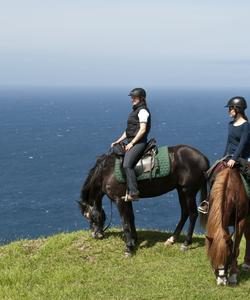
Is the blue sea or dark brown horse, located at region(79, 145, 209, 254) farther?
the blue sea

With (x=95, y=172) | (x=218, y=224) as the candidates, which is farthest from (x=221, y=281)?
(x=95, y=172)

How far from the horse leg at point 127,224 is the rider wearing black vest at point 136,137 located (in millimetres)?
559

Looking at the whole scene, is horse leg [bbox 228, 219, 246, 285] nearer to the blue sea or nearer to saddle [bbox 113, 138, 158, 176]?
the blue sea

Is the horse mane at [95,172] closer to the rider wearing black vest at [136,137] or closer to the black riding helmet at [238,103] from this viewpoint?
the rider wearing black vest at [136,137]

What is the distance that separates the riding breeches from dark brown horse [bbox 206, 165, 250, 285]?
8.19 ft

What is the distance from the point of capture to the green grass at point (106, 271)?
10367mm

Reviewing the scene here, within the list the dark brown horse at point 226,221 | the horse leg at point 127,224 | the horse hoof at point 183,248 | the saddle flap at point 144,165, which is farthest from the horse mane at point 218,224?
the horse leg at point 127,224

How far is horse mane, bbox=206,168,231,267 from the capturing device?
32.1 ft

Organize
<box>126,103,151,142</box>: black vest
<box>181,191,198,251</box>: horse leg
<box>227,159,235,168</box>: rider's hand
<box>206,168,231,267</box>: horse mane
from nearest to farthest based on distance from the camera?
1. <box>206,168,231,267</box>: horse mane
2. <box>227,159,235,168</box>: rider's hand
3. <box>126,103,151,142</box>: black vest
4. <box>181,191,198,251</box>: horse leg

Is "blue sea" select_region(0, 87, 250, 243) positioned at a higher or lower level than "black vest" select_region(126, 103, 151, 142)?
lower

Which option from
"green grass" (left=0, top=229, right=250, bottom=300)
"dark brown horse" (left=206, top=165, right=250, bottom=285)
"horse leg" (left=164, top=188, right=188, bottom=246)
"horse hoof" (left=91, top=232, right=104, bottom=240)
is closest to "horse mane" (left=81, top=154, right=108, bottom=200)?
"horse hoof" (left=91, top=232, right=104, bottom=240)

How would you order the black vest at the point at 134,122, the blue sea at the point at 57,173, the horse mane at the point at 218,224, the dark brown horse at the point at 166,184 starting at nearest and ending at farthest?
the horse mane at the point at 218,224 < the black vest at the point at 134,122 < the dark brown horse at the point at 166,184 < the blue sea at the point at 57,173

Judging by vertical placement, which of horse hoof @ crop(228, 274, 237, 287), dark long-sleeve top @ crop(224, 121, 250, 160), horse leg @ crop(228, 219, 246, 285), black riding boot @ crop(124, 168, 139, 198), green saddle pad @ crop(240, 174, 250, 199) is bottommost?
horse hoof @ crop(228, 274, 237, 287)

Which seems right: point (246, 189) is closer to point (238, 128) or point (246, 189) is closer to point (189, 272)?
point (238, 128)
